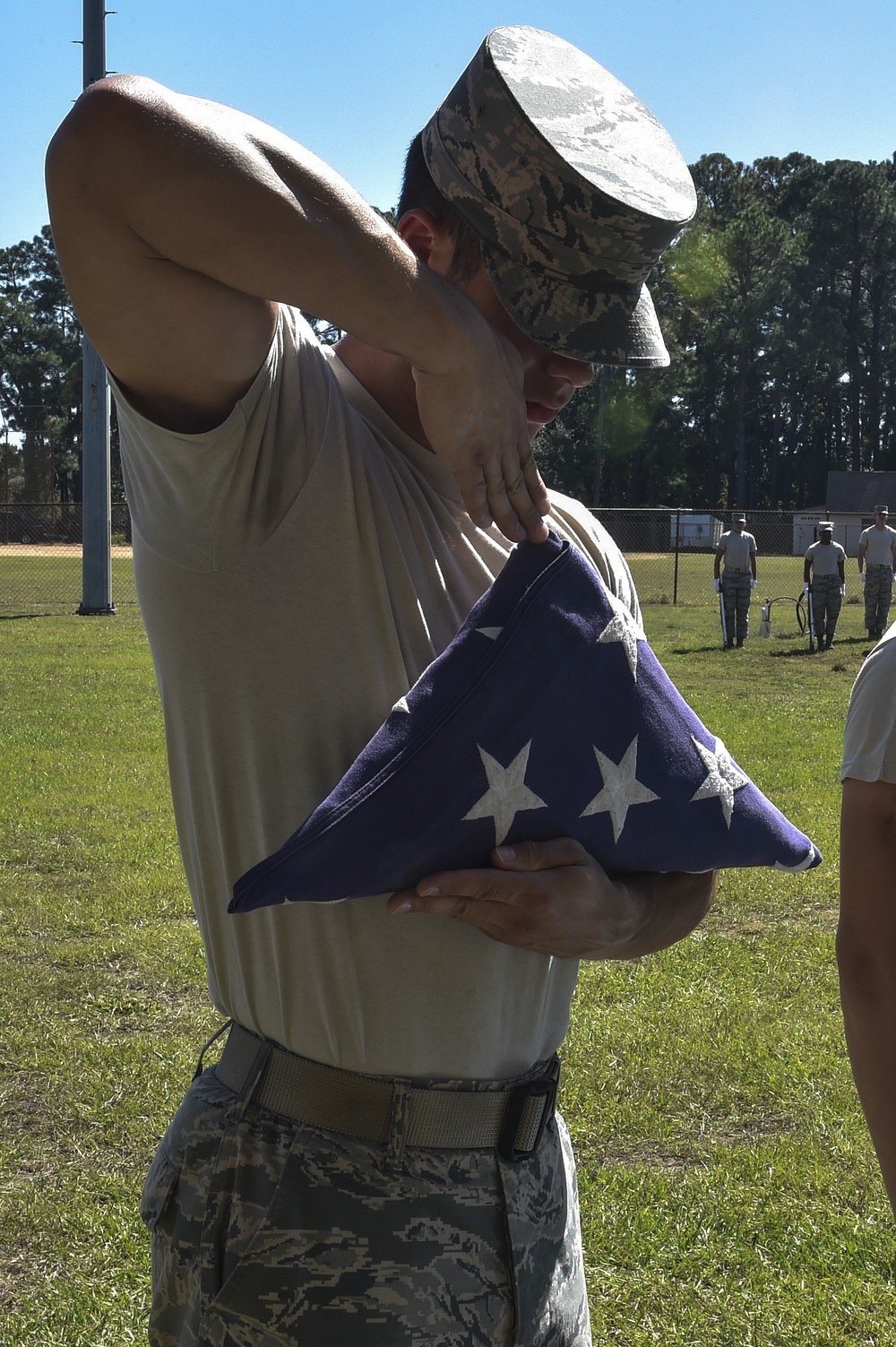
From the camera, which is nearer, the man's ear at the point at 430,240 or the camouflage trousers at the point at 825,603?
the man's ear at the point at 430,240

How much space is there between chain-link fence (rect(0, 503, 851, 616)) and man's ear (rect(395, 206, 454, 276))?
2173 cm

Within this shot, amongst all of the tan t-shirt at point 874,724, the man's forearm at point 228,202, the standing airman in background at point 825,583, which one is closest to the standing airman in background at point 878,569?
the standing airman in background at point 825,583

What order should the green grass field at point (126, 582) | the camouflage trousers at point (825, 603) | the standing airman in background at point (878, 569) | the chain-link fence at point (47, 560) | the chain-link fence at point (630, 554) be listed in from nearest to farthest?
the camouflage trousers at point (825, 603) → the standing airman in background at point (878, 569) → the chain-link fence at point (47, 560) → the green grass field at point (126, 582) → the chain-link fence at point (630, 554)

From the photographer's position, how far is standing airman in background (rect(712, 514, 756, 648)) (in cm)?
1883

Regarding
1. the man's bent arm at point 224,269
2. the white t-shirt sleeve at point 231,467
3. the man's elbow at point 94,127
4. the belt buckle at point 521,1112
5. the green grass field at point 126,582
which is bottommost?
the green grass field at point 126,582

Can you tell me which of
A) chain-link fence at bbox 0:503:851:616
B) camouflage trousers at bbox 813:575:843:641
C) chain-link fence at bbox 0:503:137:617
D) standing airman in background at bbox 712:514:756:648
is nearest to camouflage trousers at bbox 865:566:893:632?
camouflage trousers at bbox 813:575:843:641

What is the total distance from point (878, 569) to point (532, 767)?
20.5 m

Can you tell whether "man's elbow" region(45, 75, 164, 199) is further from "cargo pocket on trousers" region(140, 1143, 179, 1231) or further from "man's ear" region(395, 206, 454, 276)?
"cargo pocket on trousers" region(140, 1143, 179, 1231)

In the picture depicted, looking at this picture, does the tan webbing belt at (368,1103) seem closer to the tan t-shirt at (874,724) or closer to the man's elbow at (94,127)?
the tan t-shirt at (874,724)

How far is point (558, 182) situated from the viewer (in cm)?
137

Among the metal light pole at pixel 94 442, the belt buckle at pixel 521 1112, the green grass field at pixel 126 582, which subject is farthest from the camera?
the green grass field at pixel 126 582

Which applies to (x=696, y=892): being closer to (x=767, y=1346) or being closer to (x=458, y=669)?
(x=458, y=669)

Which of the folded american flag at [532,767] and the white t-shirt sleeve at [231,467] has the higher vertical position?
the white t-shirt sleeve at [231,467]

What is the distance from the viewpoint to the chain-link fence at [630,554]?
26812mm
